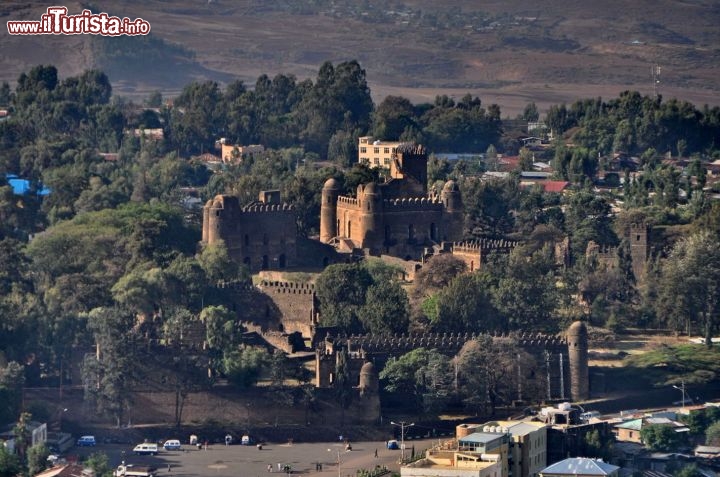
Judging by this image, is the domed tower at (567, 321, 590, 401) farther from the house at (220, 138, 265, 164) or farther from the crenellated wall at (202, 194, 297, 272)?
the house at (220, 138, 265, 164)

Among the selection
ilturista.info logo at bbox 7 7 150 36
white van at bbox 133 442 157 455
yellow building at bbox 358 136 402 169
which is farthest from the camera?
ilturista.info logo at bbox 7 7 150 36

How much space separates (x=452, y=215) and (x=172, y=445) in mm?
19129

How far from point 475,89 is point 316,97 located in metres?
32.4

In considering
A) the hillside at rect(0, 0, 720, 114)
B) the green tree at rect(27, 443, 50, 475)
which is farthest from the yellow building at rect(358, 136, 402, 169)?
the green tree at rect(27, 443, 50, 475)

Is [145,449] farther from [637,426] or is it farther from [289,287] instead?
[637,426]

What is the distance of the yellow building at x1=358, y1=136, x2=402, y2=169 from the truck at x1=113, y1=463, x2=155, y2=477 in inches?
1325

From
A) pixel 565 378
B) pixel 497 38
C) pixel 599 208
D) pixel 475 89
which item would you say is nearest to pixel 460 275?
pixel 565 378

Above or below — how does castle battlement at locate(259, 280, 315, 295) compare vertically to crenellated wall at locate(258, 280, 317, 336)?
above

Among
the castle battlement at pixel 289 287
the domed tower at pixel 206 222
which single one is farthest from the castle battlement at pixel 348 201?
the castle battlement at pixel 289 287

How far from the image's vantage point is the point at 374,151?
10944cm

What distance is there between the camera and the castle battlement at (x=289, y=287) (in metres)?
85.1

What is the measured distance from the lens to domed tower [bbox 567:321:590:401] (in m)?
80.4

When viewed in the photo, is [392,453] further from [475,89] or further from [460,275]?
[475,89]

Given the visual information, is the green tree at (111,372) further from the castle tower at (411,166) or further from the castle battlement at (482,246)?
the castle tower at (411,166)
